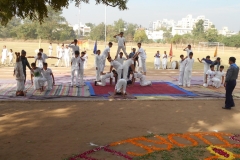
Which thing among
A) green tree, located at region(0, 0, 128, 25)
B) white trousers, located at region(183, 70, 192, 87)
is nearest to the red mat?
white trousers, located at region(183, 70, 192, 87)

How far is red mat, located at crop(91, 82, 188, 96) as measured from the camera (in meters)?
11.7

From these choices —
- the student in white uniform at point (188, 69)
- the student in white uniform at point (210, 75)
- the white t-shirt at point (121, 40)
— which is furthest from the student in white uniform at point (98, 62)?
the student in white uniform at point (210, 75)

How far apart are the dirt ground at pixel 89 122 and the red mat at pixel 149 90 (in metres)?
1.50

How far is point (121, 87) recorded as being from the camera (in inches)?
415

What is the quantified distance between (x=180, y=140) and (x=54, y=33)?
64.7 metres

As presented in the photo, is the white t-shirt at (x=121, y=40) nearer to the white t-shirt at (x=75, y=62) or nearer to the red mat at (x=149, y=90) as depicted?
the red mat at (x=149, y=90)

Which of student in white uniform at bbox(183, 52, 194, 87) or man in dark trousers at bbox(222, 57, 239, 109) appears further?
student in white uniform at bbox(183, 52, 194, 87)

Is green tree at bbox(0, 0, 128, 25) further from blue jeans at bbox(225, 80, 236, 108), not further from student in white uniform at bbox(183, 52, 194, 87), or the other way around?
student in white uniform at bbox(183, 52, 194, 87)

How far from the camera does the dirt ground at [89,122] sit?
18.6 feet

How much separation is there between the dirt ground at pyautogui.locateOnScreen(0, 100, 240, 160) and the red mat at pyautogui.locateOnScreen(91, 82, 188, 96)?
4.93ft

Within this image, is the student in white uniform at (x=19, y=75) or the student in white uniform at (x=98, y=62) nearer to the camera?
the student in white uniform at (x=19, y=75)

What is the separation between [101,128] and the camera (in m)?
7.02

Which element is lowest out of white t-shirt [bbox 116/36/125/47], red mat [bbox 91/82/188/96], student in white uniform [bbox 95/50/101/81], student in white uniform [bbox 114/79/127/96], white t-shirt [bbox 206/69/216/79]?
red mat [bbox 91/82/188/96]

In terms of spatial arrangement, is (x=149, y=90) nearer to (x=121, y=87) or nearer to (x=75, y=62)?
(x=121, y=87)
